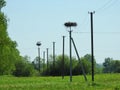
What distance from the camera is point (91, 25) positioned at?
51094 mm

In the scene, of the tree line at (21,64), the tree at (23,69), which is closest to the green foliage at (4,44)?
the tree line at (21,64)

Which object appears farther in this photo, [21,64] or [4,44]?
[21,64]

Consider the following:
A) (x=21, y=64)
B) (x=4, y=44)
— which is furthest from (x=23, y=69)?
(x=4, y=44)

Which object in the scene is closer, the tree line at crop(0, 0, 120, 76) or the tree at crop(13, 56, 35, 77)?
the tree line at crop(0, 0, 120, 76)

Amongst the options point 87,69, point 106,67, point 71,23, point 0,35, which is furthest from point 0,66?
point 106,67

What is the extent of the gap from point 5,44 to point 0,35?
10.2ft

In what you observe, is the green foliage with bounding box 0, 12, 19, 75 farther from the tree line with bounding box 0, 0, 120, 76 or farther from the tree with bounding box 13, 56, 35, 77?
the tree with bounding box 13, 56, 35, 77

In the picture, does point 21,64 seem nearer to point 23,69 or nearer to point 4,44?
point 23,69

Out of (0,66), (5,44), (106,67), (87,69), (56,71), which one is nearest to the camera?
(5,44)

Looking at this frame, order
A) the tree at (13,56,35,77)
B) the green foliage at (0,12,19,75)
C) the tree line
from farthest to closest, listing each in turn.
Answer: the tree at (13,56,35,77)
the tree line
the green foliage at (0,12,19,75)

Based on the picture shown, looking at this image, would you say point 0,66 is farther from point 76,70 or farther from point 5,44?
point 76,70

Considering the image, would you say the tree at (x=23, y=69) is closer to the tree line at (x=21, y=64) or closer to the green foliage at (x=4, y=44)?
the tree line at (x=21, y=64)

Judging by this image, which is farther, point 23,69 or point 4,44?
point 23,69

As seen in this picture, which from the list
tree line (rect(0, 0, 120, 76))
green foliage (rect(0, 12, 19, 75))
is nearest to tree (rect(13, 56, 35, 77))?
tree line (rect(0, 0, 120, 76))
